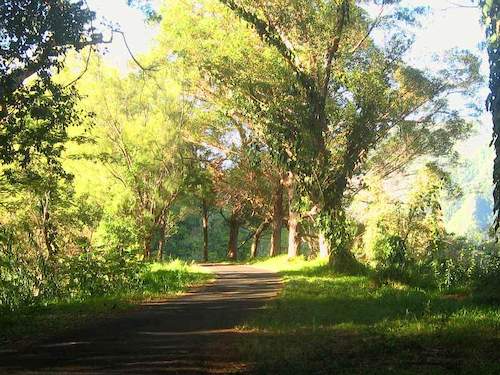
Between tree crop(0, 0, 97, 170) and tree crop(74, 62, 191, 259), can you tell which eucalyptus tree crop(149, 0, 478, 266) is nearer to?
tree crop(74, 62, 191, 259)

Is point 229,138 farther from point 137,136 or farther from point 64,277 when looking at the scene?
point 64,277

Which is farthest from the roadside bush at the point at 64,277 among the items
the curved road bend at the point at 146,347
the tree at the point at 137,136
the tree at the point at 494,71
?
the tree at the point at 137,136

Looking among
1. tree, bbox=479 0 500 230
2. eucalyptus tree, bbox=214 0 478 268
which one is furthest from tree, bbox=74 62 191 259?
tree, bbox=479 0 500 230

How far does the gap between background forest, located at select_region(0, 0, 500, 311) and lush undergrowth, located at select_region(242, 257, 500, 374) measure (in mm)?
2569

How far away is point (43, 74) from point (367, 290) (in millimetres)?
9686

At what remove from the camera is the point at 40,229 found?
62.8ft

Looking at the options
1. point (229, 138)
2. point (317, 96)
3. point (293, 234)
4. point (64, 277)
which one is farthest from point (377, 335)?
point (229, 138)

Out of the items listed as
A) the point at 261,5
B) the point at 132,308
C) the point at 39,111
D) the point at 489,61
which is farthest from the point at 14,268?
the point at 261,5

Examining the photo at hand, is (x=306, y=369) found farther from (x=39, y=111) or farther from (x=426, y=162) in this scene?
(x=426, y=162)

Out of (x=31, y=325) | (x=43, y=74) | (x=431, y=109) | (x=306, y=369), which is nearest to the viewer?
(x=306, y=369)

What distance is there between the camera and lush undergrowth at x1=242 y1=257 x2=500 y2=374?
5441mm

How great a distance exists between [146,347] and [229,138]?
1234 inches

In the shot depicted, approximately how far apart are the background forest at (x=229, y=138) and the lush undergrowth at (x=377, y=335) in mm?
2569

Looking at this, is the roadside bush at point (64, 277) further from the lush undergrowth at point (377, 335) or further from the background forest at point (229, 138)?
the lush undergrowth at point (377, 335)
